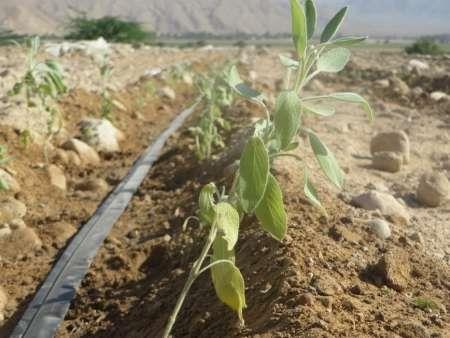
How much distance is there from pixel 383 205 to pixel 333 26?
167 cm

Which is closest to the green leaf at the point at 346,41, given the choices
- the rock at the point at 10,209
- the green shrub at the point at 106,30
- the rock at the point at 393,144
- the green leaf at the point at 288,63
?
the green leaf at the point at 288,63

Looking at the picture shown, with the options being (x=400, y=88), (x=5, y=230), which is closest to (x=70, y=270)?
(x=5, y=230)

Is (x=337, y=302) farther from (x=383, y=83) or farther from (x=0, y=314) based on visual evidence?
(x=383, y=83)

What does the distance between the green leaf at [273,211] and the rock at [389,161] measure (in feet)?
10.0

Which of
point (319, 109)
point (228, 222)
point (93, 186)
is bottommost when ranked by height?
point (93, 186)

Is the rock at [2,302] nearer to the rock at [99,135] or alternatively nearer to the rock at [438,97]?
the rock at [99,135]

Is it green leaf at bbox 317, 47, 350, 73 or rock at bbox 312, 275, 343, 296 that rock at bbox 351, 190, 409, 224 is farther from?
green leaf at bbox 317, 47, 350, 73

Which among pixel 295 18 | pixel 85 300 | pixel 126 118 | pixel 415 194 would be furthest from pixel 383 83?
pixel 295 18

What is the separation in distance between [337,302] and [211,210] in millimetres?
545

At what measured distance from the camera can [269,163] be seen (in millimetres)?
1652

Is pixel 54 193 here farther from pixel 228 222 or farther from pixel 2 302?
pixel 228 222

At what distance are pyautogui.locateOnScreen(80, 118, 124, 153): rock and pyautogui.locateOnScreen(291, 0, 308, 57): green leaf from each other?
3.84 meters

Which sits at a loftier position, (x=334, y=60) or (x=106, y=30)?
(x=334, y=60)

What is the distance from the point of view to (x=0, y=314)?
8.92 ft
